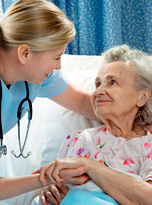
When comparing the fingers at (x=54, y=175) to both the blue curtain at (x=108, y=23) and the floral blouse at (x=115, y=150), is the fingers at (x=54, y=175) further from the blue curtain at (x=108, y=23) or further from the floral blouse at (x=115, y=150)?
the blue curtain at (x=108, y=23)

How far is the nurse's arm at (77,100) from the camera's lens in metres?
1.73

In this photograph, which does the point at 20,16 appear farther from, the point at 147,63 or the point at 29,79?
the point at 147,63

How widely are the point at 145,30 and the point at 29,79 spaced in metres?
1.62

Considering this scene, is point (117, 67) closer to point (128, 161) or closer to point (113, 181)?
point (128, 161)

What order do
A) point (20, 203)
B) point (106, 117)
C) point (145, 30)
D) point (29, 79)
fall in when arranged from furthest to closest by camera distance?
point (145, 30), point (20, 203), point (106, 117), point (29, 79)

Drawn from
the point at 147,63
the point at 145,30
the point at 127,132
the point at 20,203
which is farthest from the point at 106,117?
the point at 145,30

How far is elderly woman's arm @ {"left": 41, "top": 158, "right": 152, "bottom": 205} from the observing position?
46.9 inches

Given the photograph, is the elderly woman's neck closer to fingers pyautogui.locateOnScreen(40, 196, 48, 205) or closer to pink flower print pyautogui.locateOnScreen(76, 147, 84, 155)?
pink flower print pyautogui.locateOnScreen(76, 147, 84, 155)

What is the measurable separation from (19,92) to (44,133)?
0.41m

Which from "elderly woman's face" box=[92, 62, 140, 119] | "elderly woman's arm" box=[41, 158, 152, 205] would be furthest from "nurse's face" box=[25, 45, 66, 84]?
"elderly woman's arm" box=[41, 158, 152, 205]

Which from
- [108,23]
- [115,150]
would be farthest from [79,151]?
[108,23]

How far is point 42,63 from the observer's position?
1271 millimetres

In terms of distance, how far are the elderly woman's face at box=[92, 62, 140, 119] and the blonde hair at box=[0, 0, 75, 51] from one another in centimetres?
32

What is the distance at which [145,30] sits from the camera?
2.66 meters
